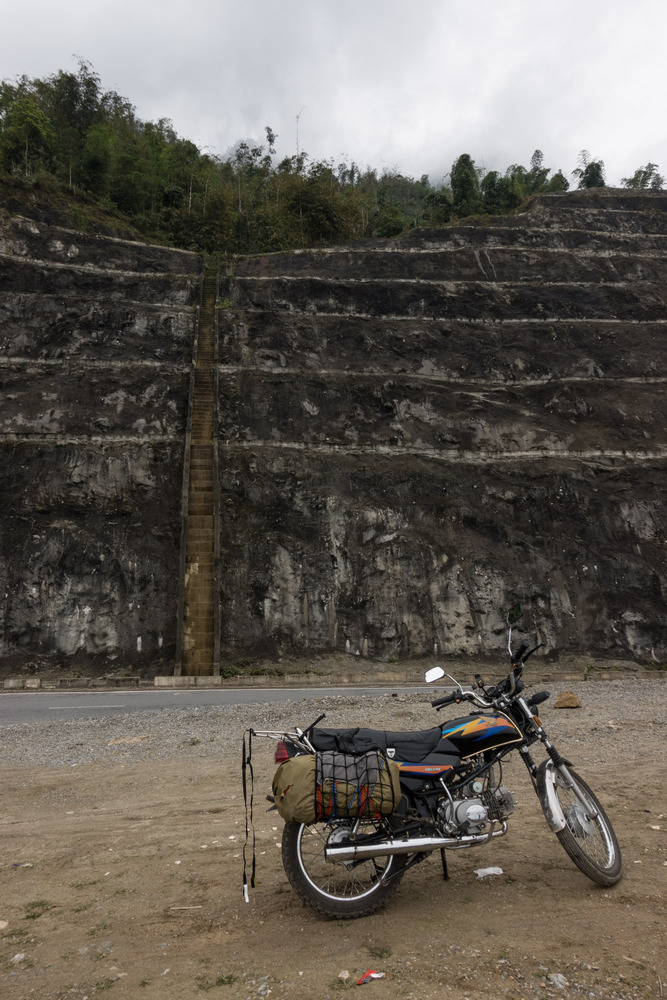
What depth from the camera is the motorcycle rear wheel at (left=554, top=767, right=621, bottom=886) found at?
353 centimetres

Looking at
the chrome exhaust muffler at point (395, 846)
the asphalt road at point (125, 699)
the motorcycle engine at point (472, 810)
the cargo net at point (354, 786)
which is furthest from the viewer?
the asphalt road at point (125, 699)

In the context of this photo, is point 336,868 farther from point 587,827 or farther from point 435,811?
point 587,827

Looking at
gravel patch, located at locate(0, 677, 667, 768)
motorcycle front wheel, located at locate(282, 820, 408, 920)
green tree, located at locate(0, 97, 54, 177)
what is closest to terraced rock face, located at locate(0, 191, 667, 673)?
gravel patch, located at locate(0, 677, 667, 768)

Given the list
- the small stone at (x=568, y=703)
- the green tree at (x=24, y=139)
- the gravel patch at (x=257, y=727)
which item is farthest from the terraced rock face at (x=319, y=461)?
the green tree at (x=24, y=139)

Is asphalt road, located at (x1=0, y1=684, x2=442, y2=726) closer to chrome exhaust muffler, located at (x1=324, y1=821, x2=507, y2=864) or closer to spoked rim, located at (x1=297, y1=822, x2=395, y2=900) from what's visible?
spoked rim, located at (x1=297, y1=822, x2=395, y2=900)

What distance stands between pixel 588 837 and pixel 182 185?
48.9 m

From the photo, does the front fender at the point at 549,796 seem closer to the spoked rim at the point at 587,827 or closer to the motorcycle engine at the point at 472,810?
the spoked rim at the point at 587,827

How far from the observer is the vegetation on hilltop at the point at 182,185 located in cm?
3641

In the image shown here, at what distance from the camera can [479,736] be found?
370 centimetres

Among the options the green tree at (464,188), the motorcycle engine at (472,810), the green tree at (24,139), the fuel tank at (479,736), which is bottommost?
the motorcycle engine at (472,810)

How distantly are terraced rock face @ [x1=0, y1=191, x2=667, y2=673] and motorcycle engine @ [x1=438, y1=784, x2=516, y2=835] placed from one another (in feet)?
47.9

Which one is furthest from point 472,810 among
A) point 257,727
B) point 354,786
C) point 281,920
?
point 257,727

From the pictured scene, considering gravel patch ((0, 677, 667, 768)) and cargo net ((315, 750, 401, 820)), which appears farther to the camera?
gravel patch ((0, 677, 667, 768))

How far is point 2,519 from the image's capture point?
18500mm
